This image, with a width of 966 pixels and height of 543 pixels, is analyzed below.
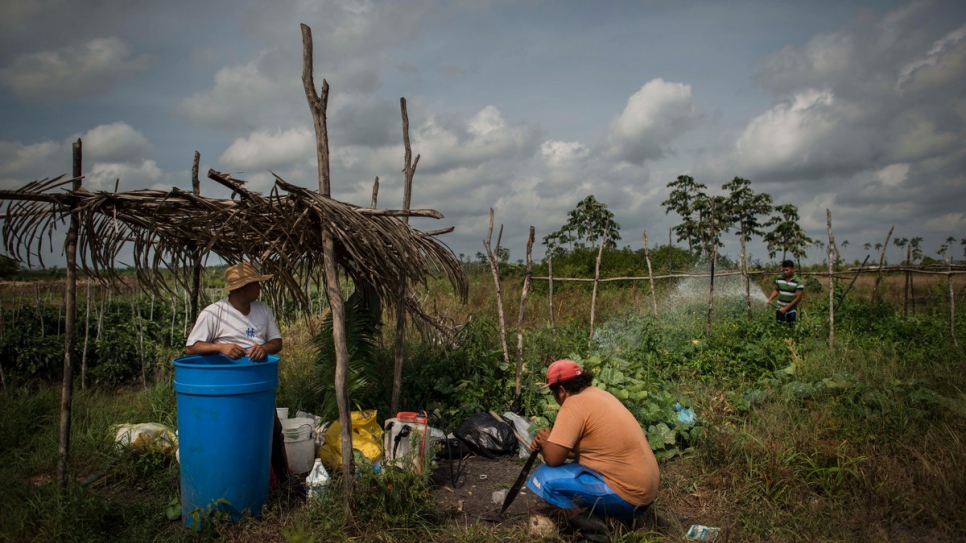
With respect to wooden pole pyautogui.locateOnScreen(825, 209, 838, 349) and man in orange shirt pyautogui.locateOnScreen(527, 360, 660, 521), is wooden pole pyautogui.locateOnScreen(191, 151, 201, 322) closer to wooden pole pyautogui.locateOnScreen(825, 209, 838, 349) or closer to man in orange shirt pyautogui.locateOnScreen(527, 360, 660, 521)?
man in orange shirt pyautogui.locateOnScreen(527, 360, 660, 521)

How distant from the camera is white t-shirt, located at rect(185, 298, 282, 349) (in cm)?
393

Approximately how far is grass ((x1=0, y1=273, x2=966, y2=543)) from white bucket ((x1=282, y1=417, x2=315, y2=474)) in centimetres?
46

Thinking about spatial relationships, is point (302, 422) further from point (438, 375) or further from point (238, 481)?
point (438, 375)

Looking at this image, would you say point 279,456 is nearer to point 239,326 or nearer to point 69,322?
point 239,326

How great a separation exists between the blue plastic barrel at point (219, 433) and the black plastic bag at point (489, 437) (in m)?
2.16

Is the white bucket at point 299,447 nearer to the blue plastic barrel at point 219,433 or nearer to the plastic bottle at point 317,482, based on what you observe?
the plastic bottle at point 317,482

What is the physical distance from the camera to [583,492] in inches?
142

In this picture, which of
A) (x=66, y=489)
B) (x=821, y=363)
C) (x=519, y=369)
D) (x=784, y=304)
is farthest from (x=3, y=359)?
(x=784, y=304)

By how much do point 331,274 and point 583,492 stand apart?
Result: 227 cm

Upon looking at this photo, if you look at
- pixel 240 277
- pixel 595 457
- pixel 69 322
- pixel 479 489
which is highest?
pixel 240 277

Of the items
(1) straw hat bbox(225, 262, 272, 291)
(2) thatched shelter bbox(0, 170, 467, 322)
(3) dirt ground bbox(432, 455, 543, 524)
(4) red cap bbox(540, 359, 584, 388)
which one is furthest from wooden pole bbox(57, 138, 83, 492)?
(4) red cap bbox(540, 359, 584, 388)

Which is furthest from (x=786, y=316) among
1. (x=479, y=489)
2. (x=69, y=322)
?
(x=69, y=322)

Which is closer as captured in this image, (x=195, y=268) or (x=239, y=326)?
(x=239, y=326)

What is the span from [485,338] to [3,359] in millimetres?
6623
